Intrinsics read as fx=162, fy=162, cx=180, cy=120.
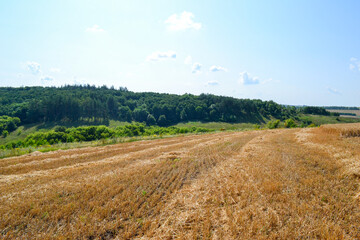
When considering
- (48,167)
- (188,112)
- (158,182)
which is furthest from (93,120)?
(158,182)

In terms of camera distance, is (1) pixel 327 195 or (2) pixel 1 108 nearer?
(1) pixel 327 195

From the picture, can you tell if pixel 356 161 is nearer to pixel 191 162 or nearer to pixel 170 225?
pixel 191 162

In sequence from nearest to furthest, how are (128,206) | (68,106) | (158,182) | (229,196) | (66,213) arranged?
1. (66,213)
2. (128,206)
3. (229,196)
4. (158,182)
5. (68,106)

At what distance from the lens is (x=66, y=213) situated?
6207 mm

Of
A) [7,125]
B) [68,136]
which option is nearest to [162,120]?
[68,136]

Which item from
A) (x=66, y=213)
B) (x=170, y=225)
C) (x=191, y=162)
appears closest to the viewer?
(x=170, y=225)

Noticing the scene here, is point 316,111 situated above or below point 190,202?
above

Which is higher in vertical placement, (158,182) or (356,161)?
(356,161)

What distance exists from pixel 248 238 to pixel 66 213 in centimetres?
653

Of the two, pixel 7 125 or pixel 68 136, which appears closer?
pixel 68 136

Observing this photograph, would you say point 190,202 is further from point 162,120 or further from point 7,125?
point 7,125

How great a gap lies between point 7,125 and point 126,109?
195ft

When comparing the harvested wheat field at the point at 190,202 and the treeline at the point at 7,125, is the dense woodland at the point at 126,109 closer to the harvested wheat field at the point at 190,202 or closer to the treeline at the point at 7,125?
the treeline at the point at 7,125

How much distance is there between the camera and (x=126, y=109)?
116188 millimetres
